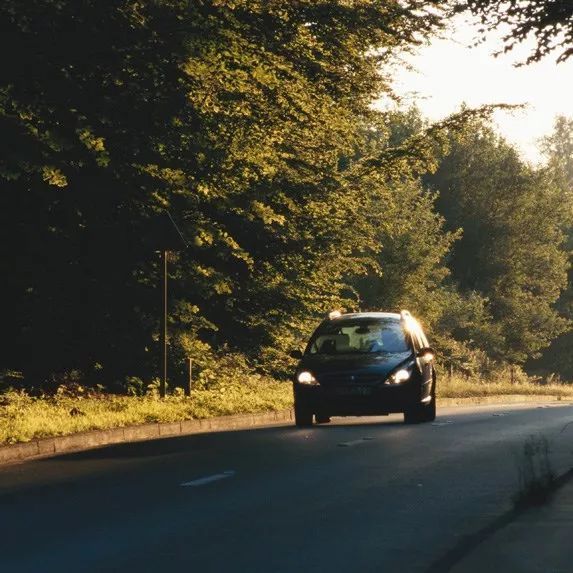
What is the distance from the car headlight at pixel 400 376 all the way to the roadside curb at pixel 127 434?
2751 millimetres

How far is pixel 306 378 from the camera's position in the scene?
2300cm

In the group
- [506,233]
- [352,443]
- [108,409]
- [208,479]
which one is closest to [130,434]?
[108,409]

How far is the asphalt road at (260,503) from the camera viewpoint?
9250 millimetres

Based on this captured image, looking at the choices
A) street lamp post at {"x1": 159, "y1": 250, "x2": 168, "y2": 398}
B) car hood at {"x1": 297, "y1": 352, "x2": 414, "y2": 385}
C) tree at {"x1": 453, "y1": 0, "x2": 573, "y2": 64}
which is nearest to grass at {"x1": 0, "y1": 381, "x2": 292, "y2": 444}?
street lamp post at {"x1": 159, "y1": 250, "x2": 168, "y2": 398}

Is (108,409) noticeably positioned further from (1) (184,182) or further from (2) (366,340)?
(2) (366,340)

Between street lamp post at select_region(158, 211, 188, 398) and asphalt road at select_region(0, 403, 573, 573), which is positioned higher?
street lamp post at select_region(158, 211, 188, 398)

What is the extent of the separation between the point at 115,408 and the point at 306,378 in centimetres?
297

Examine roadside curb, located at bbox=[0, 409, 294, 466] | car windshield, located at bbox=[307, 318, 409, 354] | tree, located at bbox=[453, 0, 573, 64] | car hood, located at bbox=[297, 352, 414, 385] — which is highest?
tree, located at bbox=[453, 0, 573, 64]

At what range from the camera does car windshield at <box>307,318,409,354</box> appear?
77.4 ft

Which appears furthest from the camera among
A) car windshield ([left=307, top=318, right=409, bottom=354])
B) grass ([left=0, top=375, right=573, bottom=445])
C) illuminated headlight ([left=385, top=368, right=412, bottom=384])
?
car windshield ([left=307, top=318, right=409, bottom=354])

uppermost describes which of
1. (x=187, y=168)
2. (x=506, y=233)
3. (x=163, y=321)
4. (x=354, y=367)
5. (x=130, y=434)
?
(x=506, y=233)

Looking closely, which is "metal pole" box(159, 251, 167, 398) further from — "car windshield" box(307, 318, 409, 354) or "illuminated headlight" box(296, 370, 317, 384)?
"illuminated headlight" box(296, 370, 317, 384)

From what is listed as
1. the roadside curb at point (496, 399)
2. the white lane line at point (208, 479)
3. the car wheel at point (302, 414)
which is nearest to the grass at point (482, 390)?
the roadside curb at point (496, 399)

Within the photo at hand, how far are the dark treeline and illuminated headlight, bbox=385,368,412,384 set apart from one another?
4.14 meters
